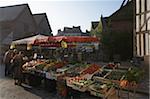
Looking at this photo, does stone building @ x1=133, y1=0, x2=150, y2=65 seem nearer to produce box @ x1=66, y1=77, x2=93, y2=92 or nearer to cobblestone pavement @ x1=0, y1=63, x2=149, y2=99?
cobblestone pavement @ x1=0, y1=63, x2=149, y2=99

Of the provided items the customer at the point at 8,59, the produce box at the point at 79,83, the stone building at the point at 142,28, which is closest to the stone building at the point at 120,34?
the stone building at the point at 142,28

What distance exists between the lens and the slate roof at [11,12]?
3951 cm

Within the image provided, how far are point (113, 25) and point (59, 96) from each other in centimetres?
1663

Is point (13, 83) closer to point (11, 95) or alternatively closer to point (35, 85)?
point (35, 85)

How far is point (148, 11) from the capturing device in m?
14.1

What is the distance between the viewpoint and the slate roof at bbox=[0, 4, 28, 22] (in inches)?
1555

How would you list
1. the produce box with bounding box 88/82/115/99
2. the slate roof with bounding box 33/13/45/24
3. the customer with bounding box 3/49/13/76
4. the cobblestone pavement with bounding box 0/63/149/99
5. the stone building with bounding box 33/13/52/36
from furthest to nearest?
the slate roof with bounding box 33/13/45/24
the stone building with bounding box 33/13/52/36
the customer with bounding box 3/49/13/76
the cobblestone pavement with bounding box 0/63/149/99
the produce box with bounding box 88/82/115/99

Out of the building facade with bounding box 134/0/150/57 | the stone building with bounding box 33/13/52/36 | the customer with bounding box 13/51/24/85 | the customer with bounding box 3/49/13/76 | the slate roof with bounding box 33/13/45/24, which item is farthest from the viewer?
the slate roof with bounding box 33/13/45/24

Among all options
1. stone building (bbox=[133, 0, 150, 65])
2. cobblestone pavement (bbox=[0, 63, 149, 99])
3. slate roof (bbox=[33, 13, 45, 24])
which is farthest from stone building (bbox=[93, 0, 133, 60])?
slate roof (bbox=[33, 13, 45, 24])

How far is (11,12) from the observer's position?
4128 cm

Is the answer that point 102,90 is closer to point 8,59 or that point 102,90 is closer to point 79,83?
point 79,83

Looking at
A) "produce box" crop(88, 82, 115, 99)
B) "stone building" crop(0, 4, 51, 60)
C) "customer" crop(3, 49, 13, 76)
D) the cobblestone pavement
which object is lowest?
the cobblestone pavement

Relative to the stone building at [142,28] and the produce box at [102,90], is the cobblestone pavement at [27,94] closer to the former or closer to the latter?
the produce box at [102,90]

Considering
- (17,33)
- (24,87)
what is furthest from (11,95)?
(17,33)
